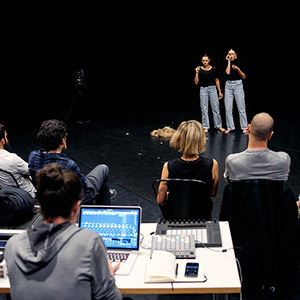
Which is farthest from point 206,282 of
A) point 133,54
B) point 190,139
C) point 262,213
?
point 133,54

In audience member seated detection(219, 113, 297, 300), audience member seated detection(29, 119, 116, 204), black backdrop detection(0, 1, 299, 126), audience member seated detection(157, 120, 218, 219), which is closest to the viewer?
audience member seated detection(219, 113, 297, 300)

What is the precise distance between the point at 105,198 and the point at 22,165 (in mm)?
835

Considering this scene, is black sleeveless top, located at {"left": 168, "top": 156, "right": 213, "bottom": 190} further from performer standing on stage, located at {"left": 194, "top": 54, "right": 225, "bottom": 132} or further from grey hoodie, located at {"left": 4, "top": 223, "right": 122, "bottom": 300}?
performer standing on stage, located at {"left": 194, "top": 54, "right": 225, "bottom": 132}

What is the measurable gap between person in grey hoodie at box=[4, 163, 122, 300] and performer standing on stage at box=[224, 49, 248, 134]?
4968 millimetres

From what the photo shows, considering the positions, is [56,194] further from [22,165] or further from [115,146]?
[115,146]

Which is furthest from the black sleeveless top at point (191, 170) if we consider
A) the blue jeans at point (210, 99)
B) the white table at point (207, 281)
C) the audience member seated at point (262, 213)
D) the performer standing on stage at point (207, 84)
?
the blue jeans at point (210, 99)

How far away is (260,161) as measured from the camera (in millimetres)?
2842

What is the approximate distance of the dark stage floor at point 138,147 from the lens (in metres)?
4.89

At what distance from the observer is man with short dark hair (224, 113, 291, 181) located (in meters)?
2.84

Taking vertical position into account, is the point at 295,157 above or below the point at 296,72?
below

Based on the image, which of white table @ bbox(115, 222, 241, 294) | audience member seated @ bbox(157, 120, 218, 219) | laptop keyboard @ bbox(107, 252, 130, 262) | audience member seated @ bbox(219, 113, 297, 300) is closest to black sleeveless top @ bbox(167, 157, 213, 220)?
audience member seated @ bbox(157, 120, 218, 219)

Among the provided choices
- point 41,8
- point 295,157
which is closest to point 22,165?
point 295,157

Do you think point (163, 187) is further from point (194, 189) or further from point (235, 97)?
point (235, 97)

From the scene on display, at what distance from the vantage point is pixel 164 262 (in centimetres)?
230
